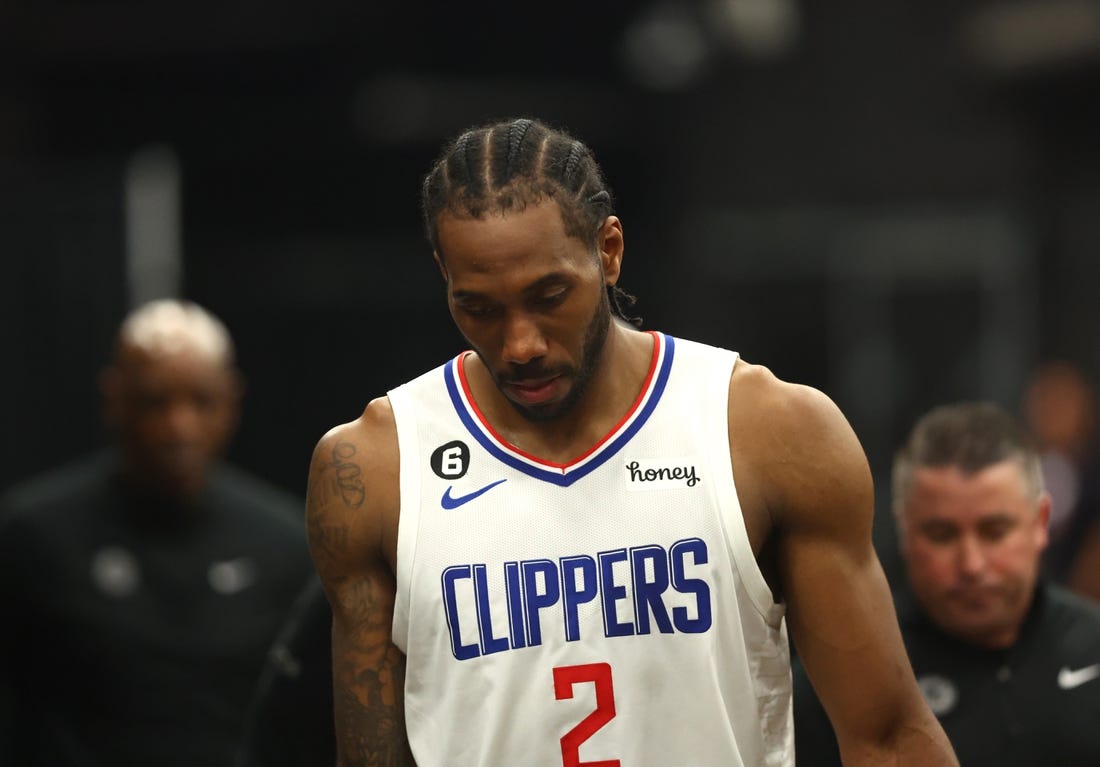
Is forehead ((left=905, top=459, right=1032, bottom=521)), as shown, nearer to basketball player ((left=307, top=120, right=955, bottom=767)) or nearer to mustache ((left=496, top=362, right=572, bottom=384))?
basketball player ((left=307, top=120, right=955, bottom=767))

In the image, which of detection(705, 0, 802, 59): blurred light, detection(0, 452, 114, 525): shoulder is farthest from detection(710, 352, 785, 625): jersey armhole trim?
detection(705, 0, 802, 59): blurred light

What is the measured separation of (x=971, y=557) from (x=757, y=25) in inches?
335

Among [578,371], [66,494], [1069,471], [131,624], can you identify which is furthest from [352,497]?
[1069,471]

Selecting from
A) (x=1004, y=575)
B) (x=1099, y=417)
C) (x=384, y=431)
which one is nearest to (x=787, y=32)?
(x=1099, y=417)

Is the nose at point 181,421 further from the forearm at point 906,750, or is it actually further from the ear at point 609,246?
the forearm at point 906,750

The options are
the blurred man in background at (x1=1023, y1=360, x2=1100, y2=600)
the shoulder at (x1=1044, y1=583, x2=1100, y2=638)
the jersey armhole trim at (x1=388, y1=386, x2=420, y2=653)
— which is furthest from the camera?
the blurred man in background at (x1=1023, y1=360, x2=1100, y2=600)

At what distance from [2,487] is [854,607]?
233 inches

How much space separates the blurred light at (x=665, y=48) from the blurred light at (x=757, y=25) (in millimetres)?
162

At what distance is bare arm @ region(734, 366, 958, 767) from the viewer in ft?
8.39

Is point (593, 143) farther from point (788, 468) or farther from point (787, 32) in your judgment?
point (788, 468)

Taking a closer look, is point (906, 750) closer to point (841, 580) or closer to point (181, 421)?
point (841, 580)

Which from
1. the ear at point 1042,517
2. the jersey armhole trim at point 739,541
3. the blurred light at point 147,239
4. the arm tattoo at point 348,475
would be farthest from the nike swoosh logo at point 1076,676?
the blurred light at point 147,239

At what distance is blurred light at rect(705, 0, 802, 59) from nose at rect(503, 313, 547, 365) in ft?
29.2

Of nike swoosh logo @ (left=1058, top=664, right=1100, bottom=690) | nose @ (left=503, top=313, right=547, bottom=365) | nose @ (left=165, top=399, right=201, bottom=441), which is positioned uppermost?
nose @ (left=165, top=399, right=201, bottom=441)
